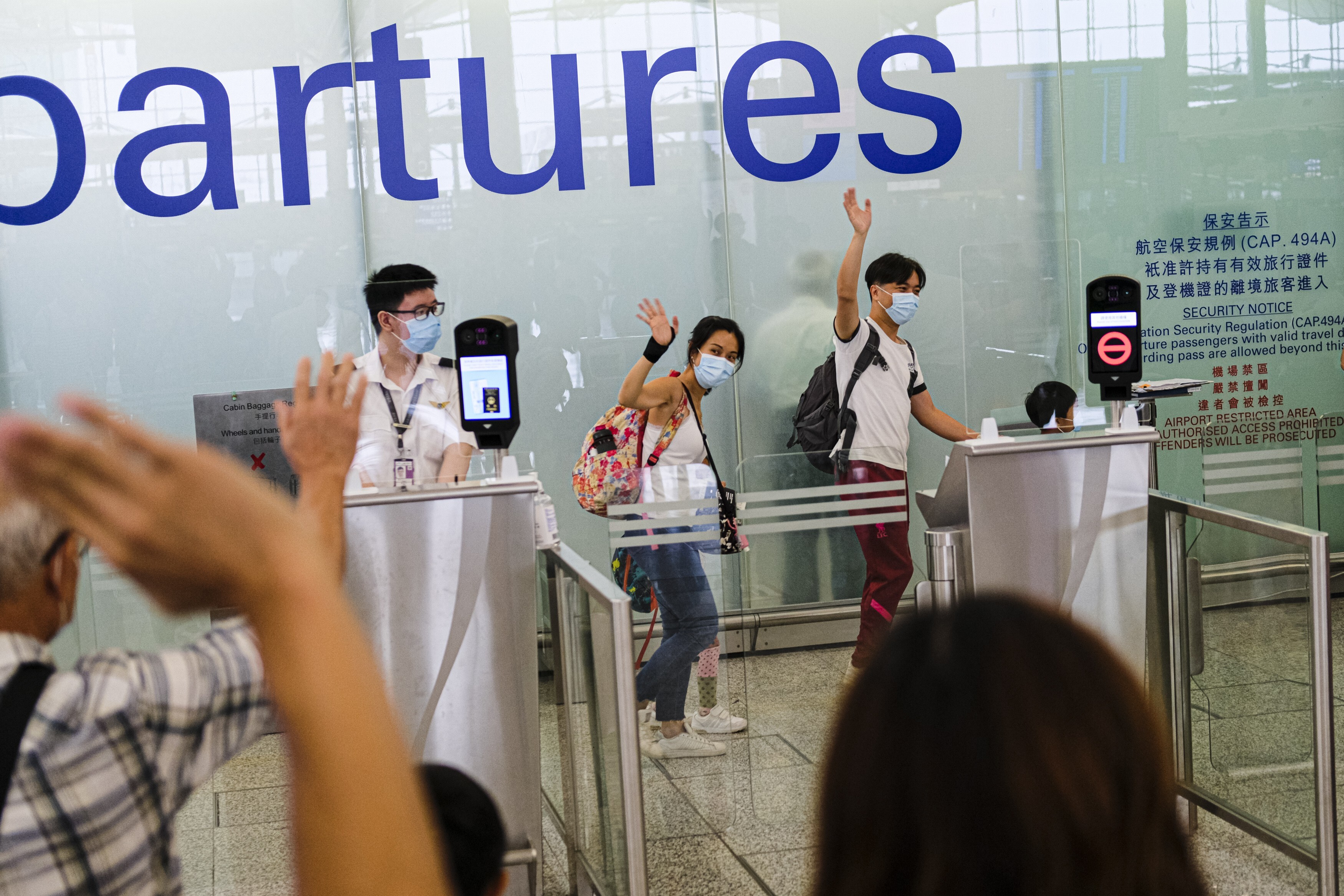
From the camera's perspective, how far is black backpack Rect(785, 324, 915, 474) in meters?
5.14

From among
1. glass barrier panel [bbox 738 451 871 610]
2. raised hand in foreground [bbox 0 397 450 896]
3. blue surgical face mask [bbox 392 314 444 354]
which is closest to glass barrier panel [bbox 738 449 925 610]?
glass barrier panel [bbox 738 451 871 610]

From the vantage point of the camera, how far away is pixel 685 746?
12.2 feet

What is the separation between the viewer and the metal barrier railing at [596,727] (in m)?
2.79

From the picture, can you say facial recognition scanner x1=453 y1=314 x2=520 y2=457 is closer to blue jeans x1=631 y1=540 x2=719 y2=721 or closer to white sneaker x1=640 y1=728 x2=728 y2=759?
blue jeans x1=631 y1=540 x2=719 y2=721

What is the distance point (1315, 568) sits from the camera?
9.77 ft

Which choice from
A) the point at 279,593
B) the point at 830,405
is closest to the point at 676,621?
the point at 830,405

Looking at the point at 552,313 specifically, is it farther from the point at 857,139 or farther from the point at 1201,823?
the point at 1201,823

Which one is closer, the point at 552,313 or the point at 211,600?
the point at 211,600

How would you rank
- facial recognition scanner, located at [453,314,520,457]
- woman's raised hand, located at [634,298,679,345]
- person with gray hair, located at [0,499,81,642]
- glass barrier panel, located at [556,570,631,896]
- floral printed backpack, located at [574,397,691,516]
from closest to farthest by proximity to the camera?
person with gray hair, located at [0,499,81,642] < glass barrier panel, located at [556,570,631,896] < facial recognition scanner, located at [453,314,520,457] < floral printed backpack, located at [574,397,691,516] < woman's raised hand, located at [634,298,679,345]

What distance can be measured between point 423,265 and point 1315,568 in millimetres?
3815

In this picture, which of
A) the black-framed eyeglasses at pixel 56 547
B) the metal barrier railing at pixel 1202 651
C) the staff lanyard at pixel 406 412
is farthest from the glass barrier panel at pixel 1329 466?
the black-framed eyeglasses at pixel 56 547

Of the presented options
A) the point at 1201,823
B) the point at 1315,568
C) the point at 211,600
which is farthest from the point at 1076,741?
the point at 1201,823

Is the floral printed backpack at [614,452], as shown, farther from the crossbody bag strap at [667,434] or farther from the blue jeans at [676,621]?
the blue jeans at [676,621]

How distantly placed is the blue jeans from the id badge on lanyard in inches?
29.3
